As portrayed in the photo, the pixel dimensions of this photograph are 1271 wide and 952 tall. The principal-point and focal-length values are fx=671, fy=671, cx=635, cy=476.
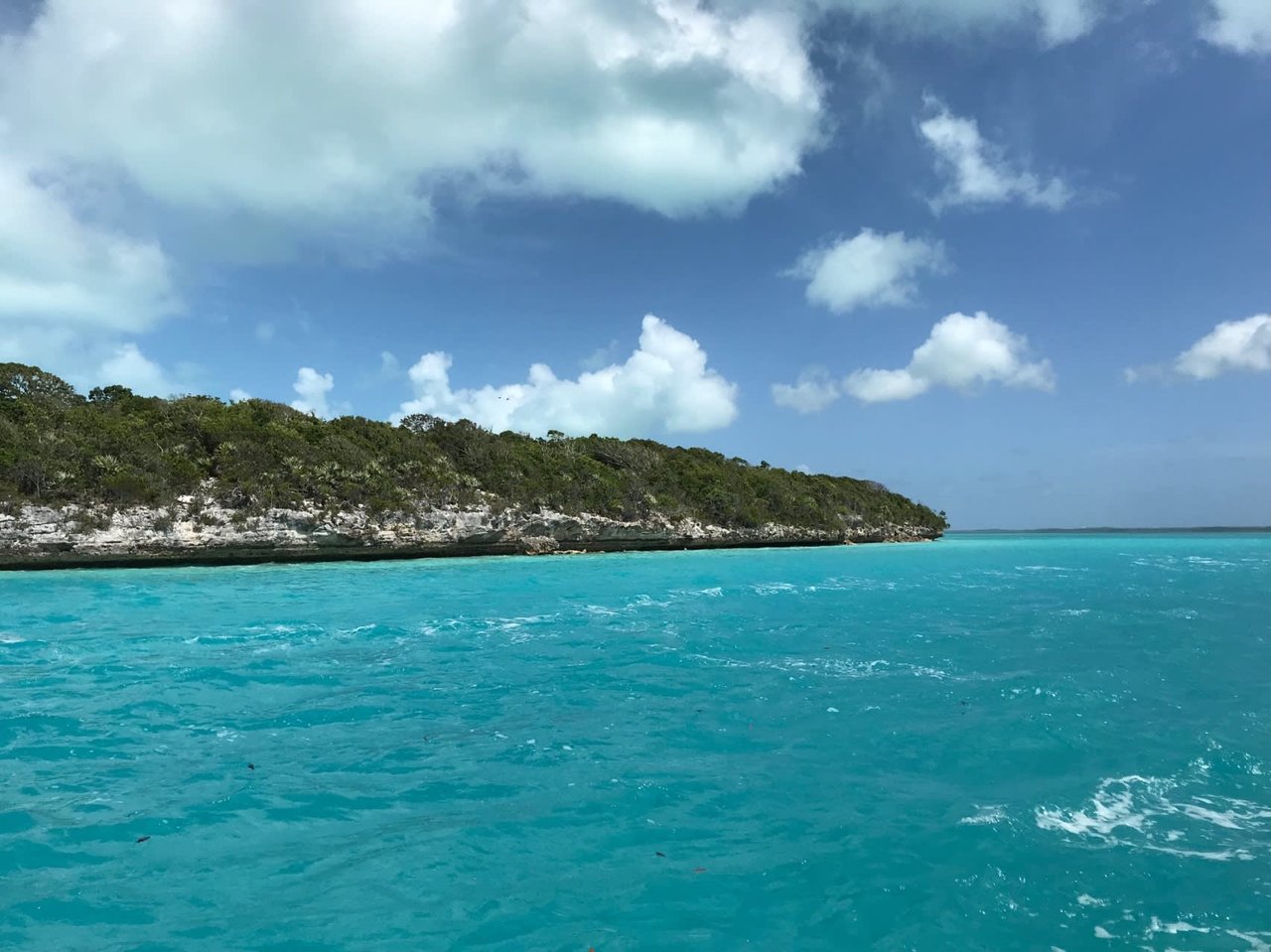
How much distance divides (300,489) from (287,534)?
11.5 feet

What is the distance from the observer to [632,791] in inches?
247

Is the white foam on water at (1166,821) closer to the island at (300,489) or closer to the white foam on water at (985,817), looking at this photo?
the white foam on water at (985,817)

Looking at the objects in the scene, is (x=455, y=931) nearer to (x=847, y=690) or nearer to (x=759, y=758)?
(x=759, y=758)

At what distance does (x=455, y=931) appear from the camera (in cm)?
414

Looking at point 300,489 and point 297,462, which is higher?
point 297,462

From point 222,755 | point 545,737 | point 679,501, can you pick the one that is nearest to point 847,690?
point 545,737

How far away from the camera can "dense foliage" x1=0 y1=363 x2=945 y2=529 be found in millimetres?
36469

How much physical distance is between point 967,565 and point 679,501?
1043 inches

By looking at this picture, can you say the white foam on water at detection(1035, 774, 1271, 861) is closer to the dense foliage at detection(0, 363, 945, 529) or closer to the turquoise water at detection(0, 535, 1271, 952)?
the turquoise water at detection(0, 535, 1271, 952)

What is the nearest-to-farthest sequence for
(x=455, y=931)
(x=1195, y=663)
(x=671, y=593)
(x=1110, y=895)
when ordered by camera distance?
(x=455, y=931) → (x=1110, y=895) → (x=1195, y=663) → (x=671, y=593)

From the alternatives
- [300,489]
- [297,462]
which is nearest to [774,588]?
[300,489]

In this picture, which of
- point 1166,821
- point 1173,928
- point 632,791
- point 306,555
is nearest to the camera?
point 1173,928

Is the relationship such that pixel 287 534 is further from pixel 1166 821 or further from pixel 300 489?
pixel 1166 821

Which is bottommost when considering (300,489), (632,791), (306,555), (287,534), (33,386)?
(632,791)
